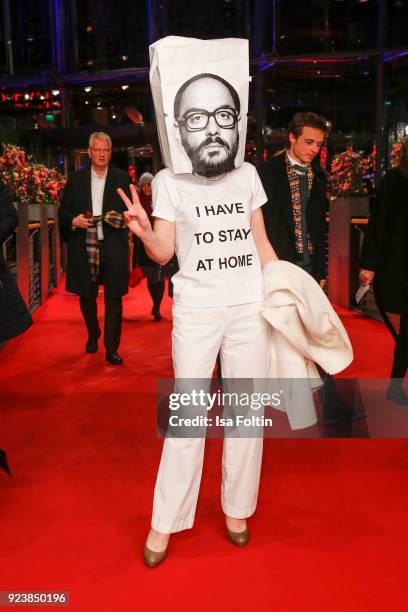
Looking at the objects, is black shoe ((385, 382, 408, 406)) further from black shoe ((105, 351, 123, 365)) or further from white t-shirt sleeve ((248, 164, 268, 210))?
white t-shirt sleeve ((248, 164, 268, 210))

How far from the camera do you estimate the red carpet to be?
6.59ft

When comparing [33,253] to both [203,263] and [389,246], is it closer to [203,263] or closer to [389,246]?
[389,246]

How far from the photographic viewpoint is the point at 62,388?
4.31 metres

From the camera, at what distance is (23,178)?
24.3 ft

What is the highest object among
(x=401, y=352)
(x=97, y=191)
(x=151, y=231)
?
(x=151, y=231)

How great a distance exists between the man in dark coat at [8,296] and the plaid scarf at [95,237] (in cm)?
169

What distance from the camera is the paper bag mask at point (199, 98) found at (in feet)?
6.80

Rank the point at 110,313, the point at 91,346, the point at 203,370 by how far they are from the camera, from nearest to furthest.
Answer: the point at 203,370
the point at 110,313
the point at 91,346

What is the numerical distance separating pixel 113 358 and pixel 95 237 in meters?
0.87

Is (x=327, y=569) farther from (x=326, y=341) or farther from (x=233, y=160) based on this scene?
(x=233, y=160)

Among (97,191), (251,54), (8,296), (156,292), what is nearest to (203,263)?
(8,296)

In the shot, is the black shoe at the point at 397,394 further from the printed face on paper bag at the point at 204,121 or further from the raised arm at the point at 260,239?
the printed face on paper bag at the point at 204,121

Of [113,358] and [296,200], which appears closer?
[296,200]

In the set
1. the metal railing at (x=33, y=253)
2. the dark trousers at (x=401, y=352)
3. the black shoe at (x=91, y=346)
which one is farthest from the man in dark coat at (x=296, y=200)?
the black shoe at (x=91, y=346)
